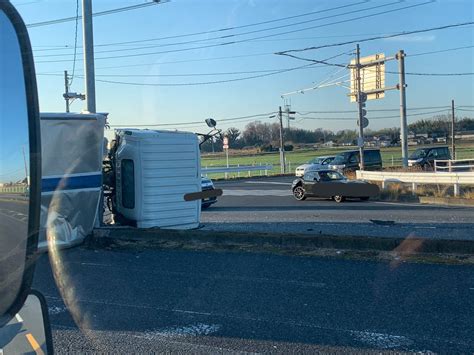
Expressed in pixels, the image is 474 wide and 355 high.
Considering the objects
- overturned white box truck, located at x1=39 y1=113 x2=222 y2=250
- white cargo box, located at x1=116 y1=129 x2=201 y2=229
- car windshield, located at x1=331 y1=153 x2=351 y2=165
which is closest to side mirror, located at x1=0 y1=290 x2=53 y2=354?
overturned white box truck, located at x1=39 y1=113 x2=222 y2=250

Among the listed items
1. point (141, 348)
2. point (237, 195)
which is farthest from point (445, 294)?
point (237, 195)

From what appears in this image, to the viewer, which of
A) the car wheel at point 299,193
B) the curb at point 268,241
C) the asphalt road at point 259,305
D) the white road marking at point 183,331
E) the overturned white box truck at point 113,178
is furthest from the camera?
the car wheel at point 299,193

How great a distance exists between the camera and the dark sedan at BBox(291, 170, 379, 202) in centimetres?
2086

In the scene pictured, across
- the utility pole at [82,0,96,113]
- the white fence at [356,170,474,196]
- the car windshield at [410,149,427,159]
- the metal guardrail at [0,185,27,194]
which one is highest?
the utility pole at [82,0,96,113]

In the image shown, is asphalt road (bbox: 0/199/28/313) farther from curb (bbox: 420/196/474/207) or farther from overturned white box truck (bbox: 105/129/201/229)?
curb (bbox: 420/196/474/207)

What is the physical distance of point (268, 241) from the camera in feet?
29.2

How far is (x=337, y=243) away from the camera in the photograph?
8.36m

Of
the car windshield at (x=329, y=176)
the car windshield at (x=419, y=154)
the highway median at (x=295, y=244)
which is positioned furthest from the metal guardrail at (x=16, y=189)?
the car windshield at (x=419, y=154)

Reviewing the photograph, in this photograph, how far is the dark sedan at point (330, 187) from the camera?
68.4 feet

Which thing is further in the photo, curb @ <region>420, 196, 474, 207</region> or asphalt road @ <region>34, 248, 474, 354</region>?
curb @ <region>420, 196, 474, 207</region>

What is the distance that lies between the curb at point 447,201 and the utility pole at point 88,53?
13.8 meters

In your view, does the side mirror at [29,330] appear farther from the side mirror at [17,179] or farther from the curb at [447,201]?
the curb at [447,201]

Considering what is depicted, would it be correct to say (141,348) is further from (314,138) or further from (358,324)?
(314,138)

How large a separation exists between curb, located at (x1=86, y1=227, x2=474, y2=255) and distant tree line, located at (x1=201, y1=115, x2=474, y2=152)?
68.0m
